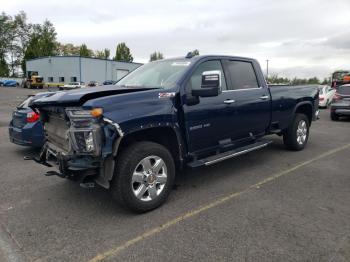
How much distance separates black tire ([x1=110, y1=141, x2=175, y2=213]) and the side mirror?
0.92m

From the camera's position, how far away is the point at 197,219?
3822 millimetres

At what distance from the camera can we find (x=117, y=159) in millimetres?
3787

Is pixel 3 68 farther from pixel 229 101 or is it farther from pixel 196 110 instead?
pixel 196 110

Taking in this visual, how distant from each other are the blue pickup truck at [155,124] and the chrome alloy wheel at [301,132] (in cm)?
132

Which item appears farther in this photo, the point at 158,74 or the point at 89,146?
the point at 158,74

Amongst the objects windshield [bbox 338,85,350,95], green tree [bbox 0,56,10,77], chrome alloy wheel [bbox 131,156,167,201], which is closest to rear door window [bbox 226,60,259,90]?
chrome alloy wheel [bbox 131,156,167,201]

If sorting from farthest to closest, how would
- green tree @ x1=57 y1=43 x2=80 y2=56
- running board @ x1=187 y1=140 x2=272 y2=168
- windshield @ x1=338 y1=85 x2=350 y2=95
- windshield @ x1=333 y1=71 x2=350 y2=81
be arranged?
green tree @ x1=57 y1=43 x2=80 y2=56
windshield @ x1=333 y1=71 x2=350 y2=81
windshield @ x1=338 y1=85 x2=350 y2=95
running board @ x1=187 y1=140 x2=272 y2=168

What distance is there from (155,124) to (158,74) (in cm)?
127

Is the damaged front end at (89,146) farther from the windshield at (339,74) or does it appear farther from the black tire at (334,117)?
the windshield at (339,74)

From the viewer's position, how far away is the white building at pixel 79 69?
5444cm

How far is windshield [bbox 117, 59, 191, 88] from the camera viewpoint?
4603 millimetres

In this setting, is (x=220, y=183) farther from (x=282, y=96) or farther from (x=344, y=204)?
(x=282, y=96)

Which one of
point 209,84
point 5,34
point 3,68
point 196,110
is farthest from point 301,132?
point 5,34

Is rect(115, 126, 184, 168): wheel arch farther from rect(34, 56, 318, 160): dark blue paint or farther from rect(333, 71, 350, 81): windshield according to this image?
rect(333, 71, 350, 81): windshield
